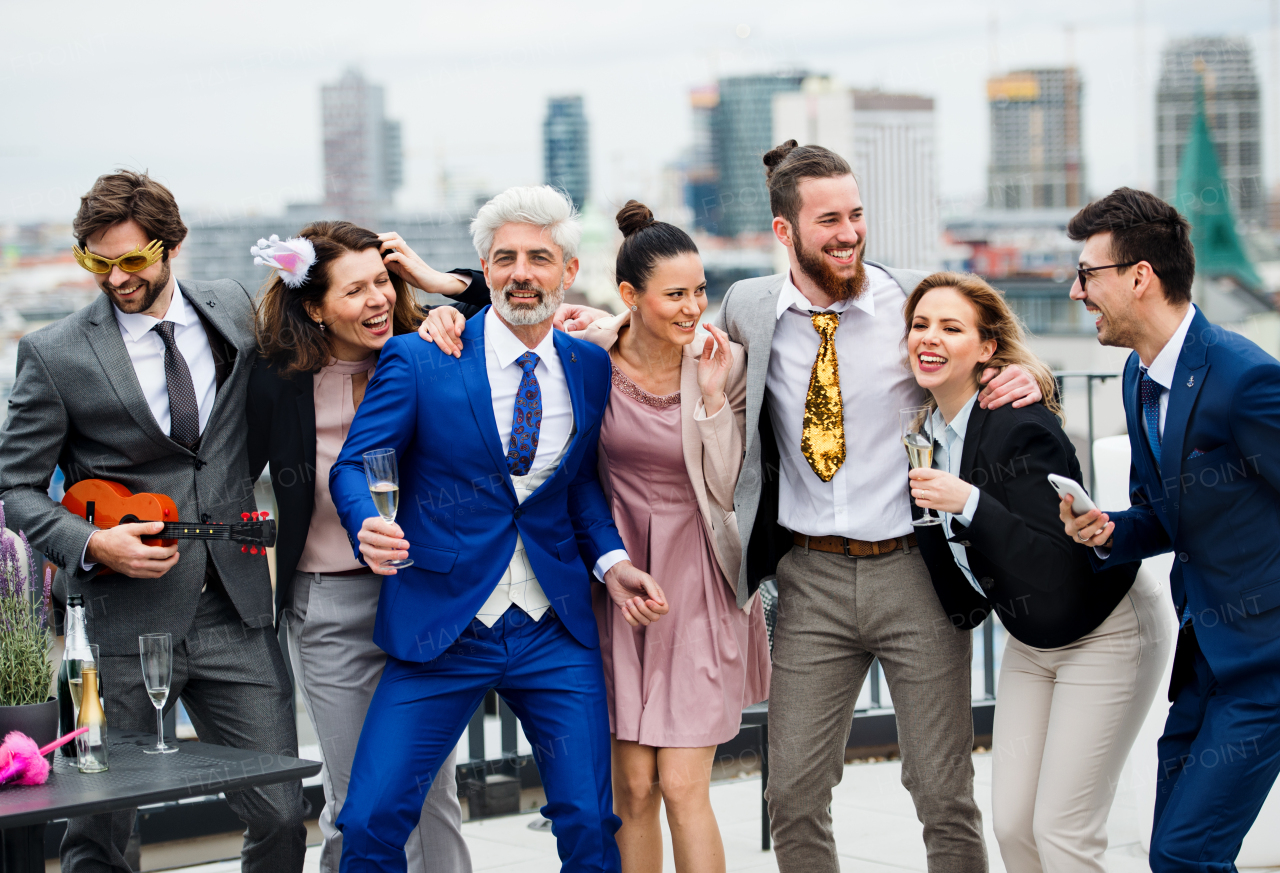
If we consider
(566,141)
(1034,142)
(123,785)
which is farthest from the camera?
(1034,142)

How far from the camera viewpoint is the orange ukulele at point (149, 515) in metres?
2.91

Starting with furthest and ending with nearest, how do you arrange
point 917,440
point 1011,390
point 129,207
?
point 129,207, point 1011,390, point 917,440

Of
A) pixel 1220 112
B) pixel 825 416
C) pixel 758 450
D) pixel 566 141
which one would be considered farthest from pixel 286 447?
pixel 1220 112

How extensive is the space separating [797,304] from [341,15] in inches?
5379

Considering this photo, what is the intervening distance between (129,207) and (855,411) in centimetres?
179

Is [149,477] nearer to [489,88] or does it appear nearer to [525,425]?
[525,425]

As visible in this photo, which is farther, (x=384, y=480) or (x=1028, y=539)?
(x=1028, y=539)

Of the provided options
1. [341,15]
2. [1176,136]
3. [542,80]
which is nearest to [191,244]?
[341,15]

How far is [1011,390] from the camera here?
278cm

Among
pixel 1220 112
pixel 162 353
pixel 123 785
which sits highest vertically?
pixel 1220 112

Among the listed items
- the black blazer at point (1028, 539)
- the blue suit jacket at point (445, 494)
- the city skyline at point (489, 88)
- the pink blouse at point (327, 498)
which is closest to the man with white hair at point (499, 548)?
the blue suit jacket at point (445, 494)

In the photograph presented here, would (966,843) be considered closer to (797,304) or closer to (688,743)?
(688,743)

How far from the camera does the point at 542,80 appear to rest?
135375mm

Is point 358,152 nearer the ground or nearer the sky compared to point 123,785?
nearer the sky
